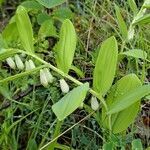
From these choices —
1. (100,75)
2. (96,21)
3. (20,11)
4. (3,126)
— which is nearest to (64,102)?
(100,75)

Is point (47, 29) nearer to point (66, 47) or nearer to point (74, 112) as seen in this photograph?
point (74, 112)

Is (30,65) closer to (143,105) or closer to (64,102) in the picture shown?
(64,102)

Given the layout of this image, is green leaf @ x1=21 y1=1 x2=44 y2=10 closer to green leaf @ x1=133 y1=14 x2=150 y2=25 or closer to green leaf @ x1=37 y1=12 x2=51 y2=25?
green leaf @ x1=37 y1=12 x2=51 y2=25

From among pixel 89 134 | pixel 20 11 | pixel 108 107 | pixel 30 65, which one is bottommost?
pixel 89 134

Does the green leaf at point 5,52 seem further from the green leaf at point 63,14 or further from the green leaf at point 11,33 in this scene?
the green leaf at point 63,14

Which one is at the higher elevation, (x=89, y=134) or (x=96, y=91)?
(x=96, y=91)

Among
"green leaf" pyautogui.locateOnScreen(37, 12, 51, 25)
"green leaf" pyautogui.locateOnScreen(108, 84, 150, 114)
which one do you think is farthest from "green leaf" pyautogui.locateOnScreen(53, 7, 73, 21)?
"green leaf" pyautogui.locateOnScreen(108, 84, 150, 114)

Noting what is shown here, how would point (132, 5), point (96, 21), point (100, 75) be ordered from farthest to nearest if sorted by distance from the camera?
point (96, 21) → point (132, 5) → point (100, 75)

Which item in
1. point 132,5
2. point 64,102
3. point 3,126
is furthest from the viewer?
point 3,126
